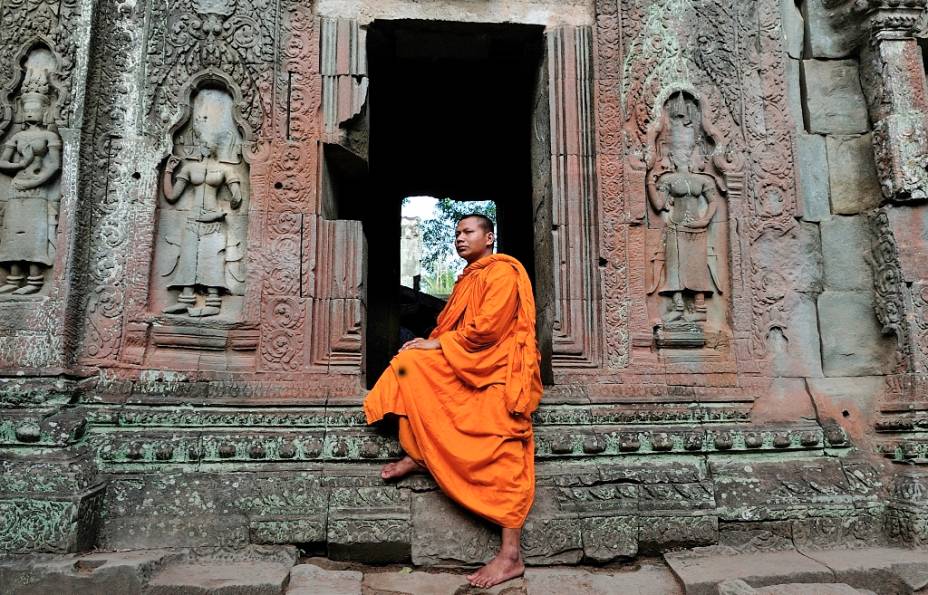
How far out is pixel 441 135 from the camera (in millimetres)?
8086

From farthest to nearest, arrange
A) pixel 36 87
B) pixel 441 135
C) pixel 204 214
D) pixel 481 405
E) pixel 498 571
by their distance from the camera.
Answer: pixel 441 135
pixel 204 214
pixel 36 87
pixel 481 405
pixel 498 571

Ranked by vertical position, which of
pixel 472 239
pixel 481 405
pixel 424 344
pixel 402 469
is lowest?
pixel 402 469

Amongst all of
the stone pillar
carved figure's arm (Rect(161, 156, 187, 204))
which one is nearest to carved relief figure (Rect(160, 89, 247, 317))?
carved figure's arm (Rect(161, 156, 187, 204))

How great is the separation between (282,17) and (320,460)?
3.20 m

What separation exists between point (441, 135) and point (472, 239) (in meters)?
4.13

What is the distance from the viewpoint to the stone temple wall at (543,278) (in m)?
3.81

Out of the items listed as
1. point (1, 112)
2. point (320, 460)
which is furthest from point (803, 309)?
point (1, 112)

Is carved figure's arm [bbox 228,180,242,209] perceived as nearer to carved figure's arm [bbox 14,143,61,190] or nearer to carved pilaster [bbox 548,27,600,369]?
carved figure's arm [bbox 14,143,61,190]

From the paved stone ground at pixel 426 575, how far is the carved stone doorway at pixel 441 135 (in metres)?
2.40

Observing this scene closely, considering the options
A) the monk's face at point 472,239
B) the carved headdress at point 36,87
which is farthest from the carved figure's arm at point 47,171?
the monk's face at point 472,239

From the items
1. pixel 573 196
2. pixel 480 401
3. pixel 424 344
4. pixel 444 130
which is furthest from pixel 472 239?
pixel 444 130

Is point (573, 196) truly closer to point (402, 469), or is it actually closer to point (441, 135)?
point (402, 469)

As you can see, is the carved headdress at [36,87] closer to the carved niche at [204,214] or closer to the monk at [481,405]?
the carved niche at [204,214]

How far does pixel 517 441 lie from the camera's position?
12.2 feet
